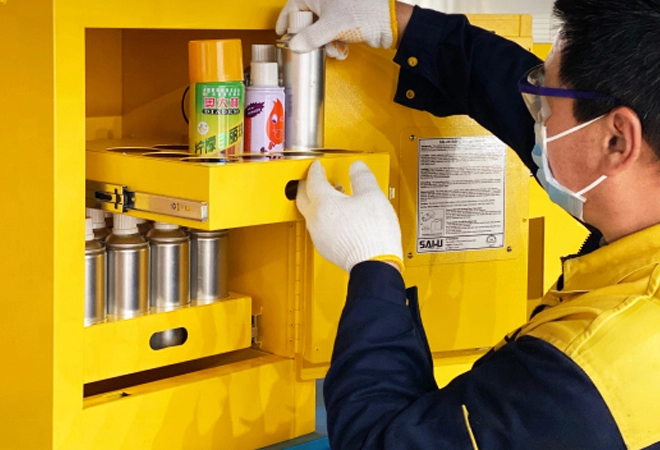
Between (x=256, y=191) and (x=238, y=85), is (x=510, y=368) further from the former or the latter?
(x=238, y=85)

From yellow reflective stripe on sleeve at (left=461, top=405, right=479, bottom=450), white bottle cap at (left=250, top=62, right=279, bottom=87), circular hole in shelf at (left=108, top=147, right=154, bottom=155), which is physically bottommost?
yellow reflective stripe on sleeve at (left=461, top=405, right=479, bottom=450)

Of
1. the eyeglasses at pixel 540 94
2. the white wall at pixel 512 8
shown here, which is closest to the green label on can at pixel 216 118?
the eyeglasses at pixel 540 94

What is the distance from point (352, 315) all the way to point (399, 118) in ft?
1.39

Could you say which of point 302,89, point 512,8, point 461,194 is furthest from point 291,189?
point 512,8

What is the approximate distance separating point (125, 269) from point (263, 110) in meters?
0.29

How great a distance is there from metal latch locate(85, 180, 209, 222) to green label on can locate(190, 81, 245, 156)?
0.31 ft

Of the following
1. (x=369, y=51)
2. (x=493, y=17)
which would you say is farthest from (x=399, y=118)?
(x=493, y=17)

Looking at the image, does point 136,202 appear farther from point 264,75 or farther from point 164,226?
point 264,75

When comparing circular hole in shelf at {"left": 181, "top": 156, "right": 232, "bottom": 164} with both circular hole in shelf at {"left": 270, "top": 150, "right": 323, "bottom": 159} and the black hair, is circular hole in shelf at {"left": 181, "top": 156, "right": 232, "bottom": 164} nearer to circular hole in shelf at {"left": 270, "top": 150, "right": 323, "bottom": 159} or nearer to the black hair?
circular hole in shelf at {"left": 270, "top": 150, "right": 323, "bottom": 159}

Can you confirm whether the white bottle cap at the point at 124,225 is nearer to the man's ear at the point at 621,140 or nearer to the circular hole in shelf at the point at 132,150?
the circular hole in shelf at the point at 132,150

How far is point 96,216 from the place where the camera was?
141cm

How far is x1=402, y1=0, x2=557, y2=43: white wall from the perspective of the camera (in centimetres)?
320

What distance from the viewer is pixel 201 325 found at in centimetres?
147

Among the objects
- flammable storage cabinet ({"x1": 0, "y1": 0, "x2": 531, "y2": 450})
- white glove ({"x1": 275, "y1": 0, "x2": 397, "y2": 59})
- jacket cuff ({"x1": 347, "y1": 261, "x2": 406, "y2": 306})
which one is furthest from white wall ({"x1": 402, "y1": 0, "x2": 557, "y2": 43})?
jacket cuff ({"x1": 347, "y1": 261, "x2": 406, "y2": 306})
